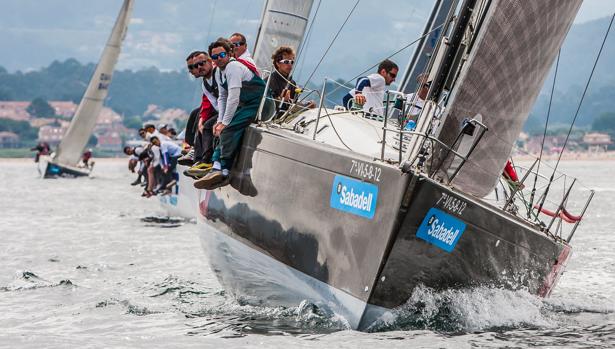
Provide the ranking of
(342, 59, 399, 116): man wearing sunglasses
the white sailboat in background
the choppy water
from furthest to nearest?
the white sailboat in background < (342, 59, 399, 116): man wearing sunglasses < the choppy water

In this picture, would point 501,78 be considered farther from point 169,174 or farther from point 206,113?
point 169,174

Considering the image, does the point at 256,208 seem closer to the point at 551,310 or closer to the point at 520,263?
the point at 520,263

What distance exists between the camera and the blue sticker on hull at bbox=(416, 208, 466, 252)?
218 inches

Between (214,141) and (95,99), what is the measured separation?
3089 centimetres

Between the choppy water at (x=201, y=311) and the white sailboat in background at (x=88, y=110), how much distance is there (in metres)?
24.4

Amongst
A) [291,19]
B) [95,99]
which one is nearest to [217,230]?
[291,19]

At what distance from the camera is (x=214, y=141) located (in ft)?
24.7

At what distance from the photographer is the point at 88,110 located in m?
37.7

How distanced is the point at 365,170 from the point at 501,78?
106 centimetres

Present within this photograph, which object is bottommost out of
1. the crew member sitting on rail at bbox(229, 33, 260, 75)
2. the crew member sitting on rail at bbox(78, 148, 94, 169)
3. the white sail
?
the crew member sitting on rail at bbox(78, 148, 94, 169)

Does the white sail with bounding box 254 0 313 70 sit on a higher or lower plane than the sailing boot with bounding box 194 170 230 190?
higher

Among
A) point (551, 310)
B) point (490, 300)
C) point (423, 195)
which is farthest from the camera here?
point (551, 310)

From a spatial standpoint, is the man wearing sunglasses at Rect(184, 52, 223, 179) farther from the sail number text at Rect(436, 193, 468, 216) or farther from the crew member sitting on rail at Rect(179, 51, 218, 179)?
the sail number text at Rect(436, 193, 468, 216)

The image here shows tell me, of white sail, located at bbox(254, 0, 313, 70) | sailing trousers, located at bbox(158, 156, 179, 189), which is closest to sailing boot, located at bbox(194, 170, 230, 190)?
white sail, located at bbox(254, 0, 313, 70)
